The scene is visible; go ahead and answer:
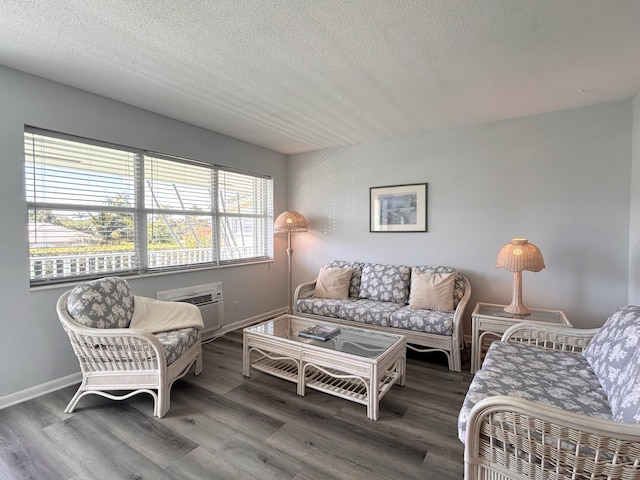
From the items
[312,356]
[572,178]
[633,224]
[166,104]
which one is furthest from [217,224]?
[633,224]

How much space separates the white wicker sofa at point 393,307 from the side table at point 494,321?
13cm

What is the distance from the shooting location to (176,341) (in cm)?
233

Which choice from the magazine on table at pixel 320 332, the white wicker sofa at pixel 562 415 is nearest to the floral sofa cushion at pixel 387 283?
the magazine on table at pixel 320 332

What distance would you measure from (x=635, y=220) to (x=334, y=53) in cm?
297

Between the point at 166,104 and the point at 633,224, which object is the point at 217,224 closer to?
the point at 166,104

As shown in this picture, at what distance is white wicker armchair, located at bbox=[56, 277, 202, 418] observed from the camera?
2.10 m

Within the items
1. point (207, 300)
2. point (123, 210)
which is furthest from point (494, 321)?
point (123, 210)

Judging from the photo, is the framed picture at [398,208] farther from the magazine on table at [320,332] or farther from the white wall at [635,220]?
the white wall at [635,220]

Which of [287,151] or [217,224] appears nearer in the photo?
[217,224]

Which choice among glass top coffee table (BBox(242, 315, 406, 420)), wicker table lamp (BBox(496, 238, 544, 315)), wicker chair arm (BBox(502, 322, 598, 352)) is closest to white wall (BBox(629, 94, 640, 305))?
wicker table lamp (BBox(496, 238, 544, 315))

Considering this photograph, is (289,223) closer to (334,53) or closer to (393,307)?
(393,307)

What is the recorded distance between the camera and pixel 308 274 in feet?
15.6

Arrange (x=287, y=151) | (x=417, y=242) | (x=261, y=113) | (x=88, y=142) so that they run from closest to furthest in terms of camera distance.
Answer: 1. (x=88, y=142)
2. (x=261, y=113)
3. (x=417, y=242)
4. (x=287, y=151)

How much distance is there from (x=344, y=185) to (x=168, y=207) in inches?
88.6
